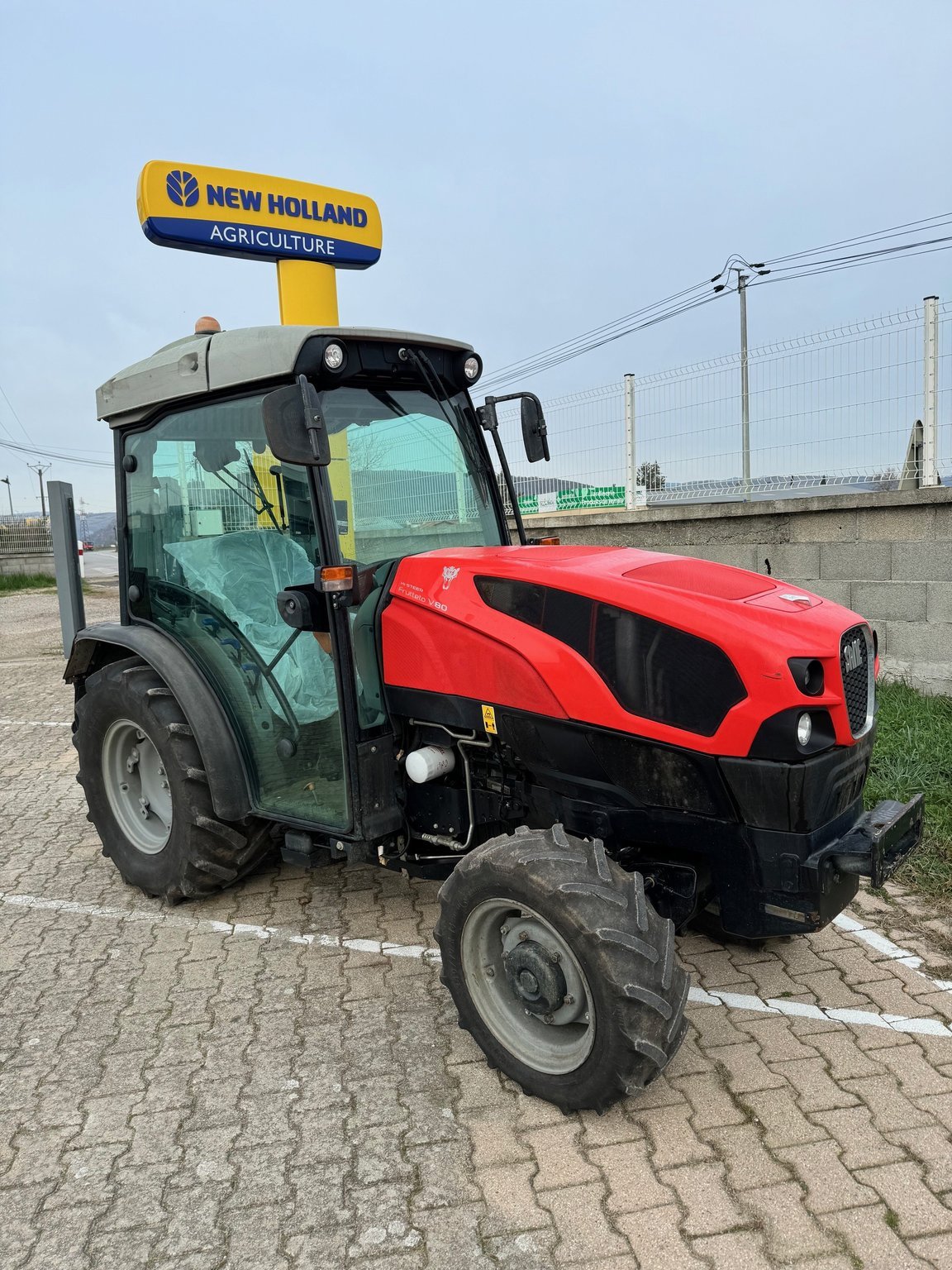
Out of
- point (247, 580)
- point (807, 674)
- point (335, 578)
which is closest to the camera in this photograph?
point (807, 674)

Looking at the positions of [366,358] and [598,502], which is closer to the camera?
[366,358]

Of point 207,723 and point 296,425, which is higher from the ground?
Answer: point 296,425

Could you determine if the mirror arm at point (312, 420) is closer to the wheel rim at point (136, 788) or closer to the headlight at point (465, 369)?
the headlight at point (465, 369)

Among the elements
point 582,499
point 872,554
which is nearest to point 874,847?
point 872,554

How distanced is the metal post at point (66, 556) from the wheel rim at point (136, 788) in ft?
2.03

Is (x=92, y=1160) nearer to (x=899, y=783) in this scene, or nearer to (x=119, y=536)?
(x=119, y=536)

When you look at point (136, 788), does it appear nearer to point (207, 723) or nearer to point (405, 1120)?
point (207, 723)

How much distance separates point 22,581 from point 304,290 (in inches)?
941

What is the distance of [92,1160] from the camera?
259 centimetres

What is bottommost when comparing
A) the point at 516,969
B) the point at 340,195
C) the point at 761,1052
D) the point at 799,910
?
the point at 761,1052

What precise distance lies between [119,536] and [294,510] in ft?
4.16

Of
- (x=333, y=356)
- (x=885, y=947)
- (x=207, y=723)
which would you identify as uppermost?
(x=333, y=356)

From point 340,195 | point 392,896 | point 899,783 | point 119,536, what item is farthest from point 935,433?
point 119,536

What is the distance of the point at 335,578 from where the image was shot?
3.03m
